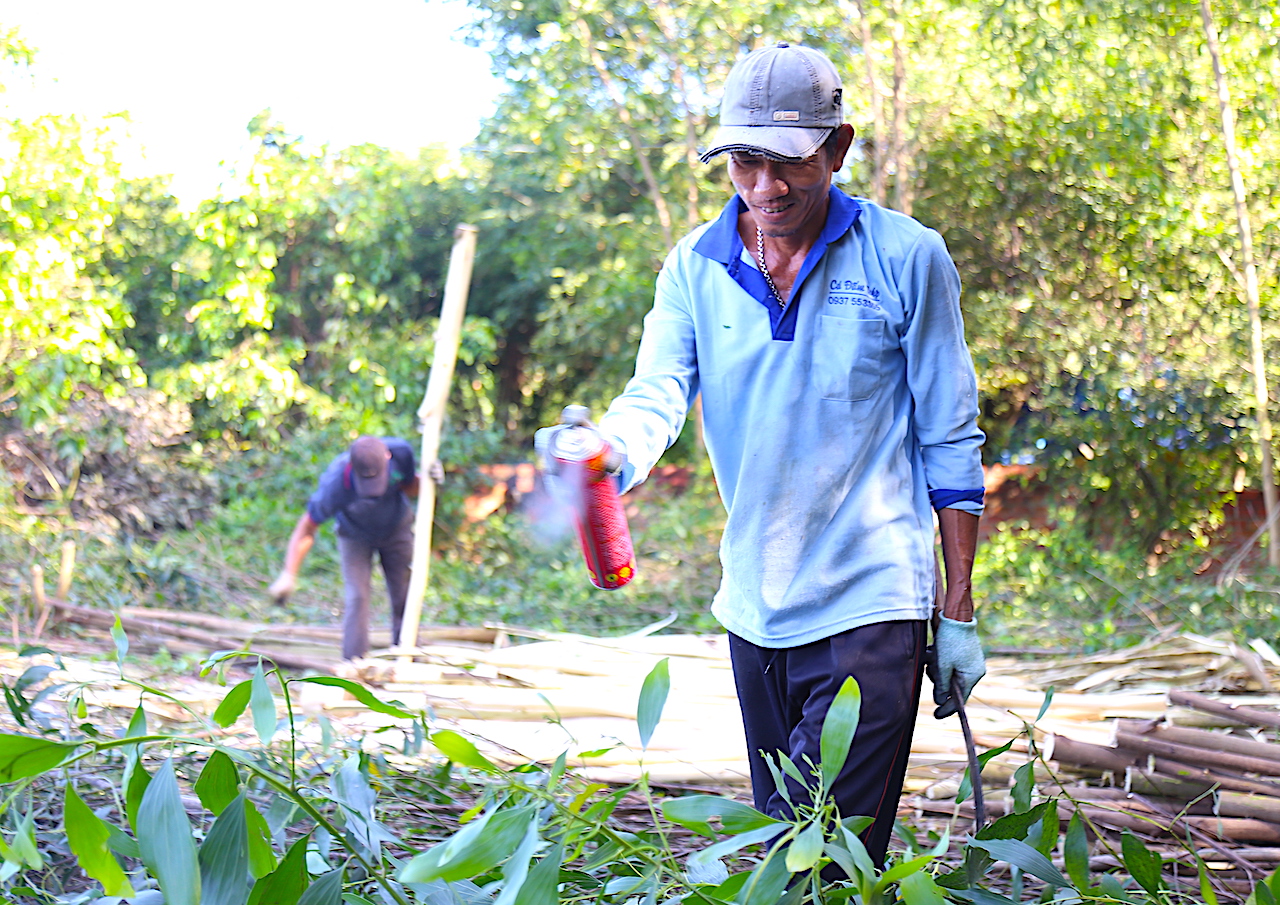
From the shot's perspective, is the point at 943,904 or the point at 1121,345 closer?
the point at 943,904

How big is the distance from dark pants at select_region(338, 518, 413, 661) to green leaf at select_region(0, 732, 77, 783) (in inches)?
189

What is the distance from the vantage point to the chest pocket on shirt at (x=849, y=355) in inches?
77.8

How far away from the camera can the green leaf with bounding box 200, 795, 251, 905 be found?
1.14 metres

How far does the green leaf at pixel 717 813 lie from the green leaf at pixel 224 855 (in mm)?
424

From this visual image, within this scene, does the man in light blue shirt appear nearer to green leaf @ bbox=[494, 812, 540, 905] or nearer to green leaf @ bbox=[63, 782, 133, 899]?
green leaf @ bbox=[494, 812, 540, 905]

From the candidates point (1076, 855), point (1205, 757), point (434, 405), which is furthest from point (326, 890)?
point (434, 405)

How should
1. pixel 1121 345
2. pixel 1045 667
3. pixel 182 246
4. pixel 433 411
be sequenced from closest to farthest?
pixel 1045 667 → pixel 433 411 → pixel 1121 345 → pixel 182 246

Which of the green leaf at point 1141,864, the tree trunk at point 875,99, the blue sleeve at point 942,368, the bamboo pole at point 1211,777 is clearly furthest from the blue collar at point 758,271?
the tree trunk at point 875,99

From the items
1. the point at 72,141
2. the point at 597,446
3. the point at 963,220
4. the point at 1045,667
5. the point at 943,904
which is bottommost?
the point at 1045,667

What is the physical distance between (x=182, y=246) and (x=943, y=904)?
1102cm

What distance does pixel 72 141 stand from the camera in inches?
358

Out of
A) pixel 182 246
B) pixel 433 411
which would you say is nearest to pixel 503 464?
pixel 182 246

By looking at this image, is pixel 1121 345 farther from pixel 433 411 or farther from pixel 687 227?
pixel 433 411

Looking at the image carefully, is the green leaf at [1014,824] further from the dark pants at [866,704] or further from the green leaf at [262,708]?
the green leaf at [262,708]
